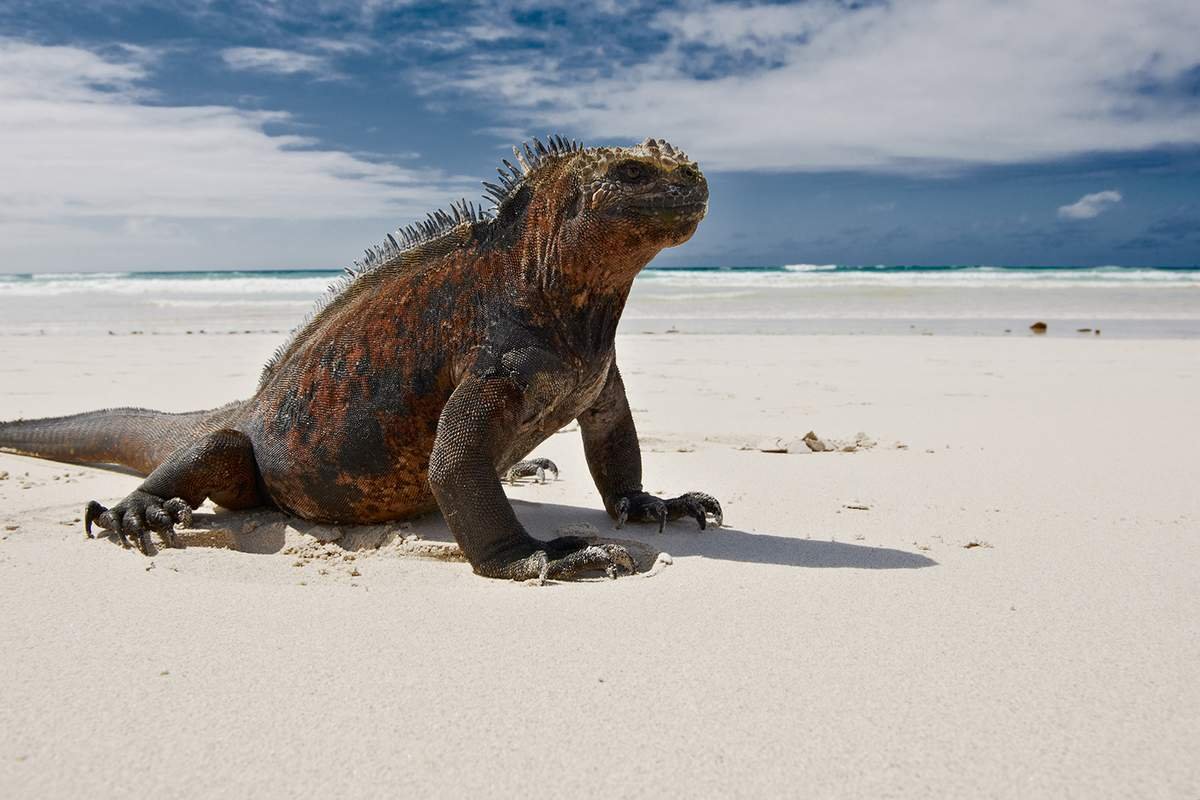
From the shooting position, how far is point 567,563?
3.54 m

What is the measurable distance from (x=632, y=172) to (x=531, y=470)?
2577 millimetres

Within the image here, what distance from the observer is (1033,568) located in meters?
3.69

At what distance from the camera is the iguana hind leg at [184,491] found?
416cm

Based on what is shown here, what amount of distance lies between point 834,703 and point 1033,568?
1649 mm

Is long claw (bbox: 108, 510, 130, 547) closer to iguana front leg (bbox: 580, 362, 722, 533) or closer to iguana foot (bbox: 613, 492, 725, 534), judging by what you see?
iguana front leg (bbox: 580, 362, 722, 533)

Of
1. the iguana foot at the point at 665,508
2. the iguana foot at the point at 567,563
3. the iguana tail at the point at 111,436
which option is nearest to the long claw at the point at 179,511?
the iguana tail at the point at 111,436

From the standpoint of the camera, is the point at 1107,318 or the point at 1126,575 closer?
the point at 1126,575

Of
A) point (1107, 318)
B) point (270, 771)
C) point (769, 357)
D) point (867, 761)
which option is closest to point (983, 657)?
point (867, 761)

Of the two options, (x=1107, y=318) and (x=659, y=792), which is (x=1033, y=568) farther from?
(x=1107, y=318)

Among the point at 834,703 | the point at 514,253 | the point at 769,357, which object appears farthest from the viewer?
the point at 769,357

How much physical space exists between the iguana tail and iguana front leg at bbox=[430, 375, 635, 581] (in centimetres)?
211

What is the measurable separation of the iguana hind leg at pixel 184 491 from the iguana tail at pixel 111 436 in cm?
68

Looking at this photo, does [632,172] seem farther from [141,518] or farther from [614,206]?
[141,518]

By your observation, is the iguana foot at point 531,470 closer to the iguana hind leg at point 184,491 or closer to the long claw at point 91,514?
the iguana hind leg at point 184,491
